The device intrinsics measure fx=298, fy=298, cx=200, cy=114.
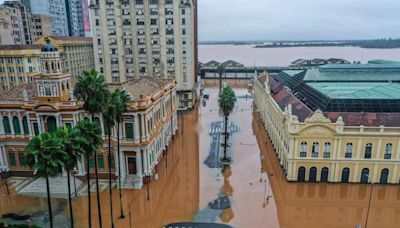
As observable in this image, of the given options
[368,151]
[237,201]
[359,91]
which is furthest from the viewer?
[359,91]

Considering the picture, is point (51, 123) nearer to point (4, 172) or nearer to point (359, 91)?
point (4, 172)

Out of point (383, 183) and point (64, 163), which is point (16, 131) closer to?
point (64, 163)

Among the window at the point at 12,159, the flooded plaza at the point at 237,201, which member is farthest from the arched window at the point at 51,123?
the flooded plaza at the point at 237,201

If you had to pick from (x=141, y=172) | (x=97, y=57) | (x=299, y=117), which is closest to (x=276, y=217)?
(x=299, y=117)

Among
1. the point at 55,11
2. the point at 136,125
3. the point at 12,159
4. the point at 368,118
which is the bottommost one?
the point at 12,159

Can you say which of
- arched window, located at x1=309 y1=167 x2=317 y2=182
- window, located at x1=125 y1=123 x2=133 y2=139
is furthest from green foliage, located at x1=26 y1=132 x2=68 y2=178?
arched window, located at x1=309 y1=167 x2=317 y2=182

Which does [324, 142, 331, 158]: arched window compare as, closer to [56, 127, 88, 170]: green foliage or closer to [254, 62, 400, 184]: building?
[254, 62, 400, 184]: building

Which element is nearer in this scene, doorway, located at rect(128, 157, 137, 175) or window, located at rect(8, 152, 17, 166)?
doorway, located at rect(128, 157, 137, 175)

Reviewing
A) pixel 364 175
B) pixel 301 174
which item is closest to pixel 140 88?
pixel 301 174
